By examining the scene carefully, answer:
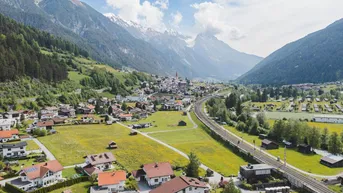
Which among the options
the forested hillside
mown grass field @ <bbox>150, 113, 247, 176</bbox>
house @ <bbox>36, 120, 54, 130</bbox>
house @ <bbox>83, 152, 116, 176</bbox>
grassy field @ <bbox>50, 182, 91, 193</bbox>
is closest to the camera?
grassy field @ <bbox>50, 182, 91, 193</bbox>

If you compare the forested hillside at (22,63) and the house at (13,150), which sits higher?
the forested hillside at (22,63)

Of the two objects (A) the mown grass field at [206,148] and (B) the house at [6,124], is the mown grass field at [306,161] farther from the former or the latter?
(B) the house at [6,124]

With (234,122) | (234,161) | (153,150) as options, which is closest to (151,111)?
(234,122)

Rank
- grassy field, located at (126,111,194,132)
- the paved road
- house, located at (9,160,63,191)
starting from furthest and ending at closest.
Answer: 1. grassy field, located at (126,111,194,132)
2. the paved road
3. house, located at (9,160,63,191)

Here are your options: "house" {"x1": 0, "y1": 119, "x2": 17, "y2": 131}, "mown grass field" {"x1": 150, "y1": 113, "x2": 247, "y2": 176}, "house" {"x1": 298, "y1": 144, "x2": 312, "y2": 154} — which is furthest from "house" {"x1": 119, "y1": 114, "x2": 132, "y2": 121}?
"house" {"x1": 298, "y1": 144, "x2": 312, "y2": 154}

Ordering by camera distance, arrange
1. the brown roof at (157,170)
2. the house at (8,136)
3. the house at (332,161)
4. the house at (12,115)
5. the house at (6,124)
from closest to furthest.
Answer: the brown roof at (157,170)
the house at (332,161)
the house at (8,136)
the house at (6,124)
the house at (12,115)

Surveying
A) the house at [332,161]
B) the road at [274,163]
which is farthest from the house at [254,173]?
the house at [332,161]

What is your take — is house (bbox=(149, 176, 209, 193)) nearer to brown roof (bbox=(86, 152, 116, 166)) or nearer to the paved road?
brown roof (bbox=(86, 152, 116, 166))
